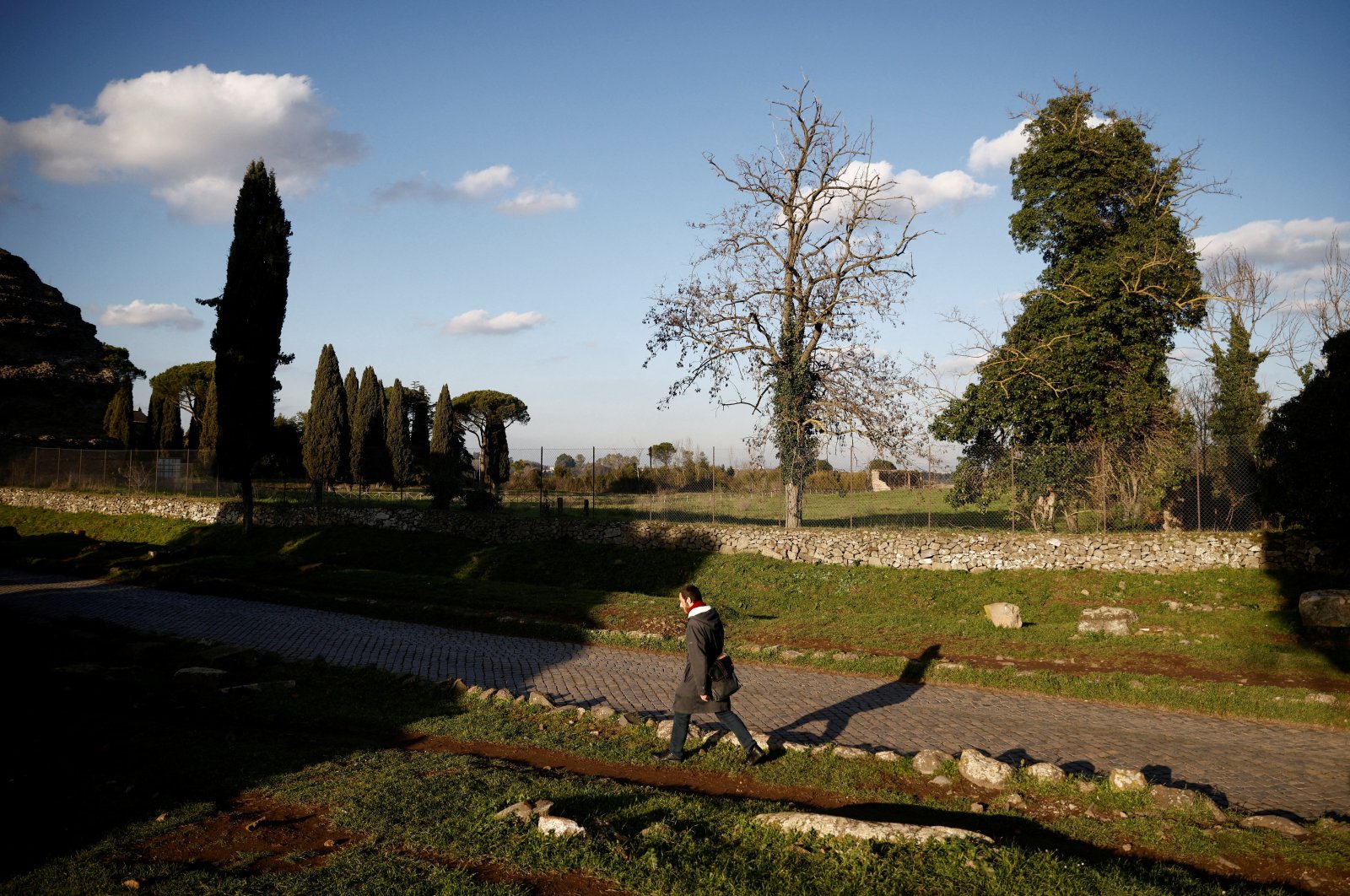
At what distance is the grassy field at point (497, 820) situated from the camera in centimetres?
481

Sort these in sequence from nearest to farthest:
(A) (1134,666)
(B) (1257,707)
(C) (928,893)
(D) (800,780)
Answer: (C) (928,893) < (D) (800,780) < (B) (1257,707) < (A) (1134,666)

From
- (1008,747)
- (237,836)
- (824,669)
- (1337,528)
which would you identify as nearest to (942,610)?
(824,669)

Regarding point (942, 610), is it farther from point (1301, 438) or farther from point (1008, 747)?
point (1008, 747)

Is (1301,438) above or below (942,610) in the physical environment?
above

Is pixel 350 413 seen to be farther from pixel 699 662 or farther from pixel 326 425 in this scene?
pixel 699 662

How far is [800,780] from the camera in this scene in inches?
281

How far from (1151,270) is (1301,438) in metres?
8.72

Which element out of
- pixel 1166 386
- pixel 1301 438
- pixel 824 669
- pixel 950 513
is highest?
pixel 1166 386

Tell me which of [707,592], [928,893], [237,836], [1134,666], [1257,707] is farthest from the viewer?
[707,592]

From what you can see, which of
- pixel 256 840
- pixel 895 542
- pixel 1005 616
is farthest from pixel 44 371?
pixel 1005 616

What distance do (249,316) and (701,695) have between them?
1043 inches

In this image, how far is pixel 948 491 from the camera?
22938 millimetres

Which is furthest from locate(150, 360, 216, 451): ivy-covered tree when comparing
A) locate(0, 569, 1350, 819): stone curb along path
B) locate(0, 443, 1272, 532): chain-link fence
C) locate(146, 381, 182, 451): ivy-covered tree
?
locate(0, 569, 1350, 819): stone curb along path

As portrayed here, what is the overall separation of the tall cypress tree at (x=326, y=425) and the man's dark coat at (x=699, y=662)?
43.4 meters
